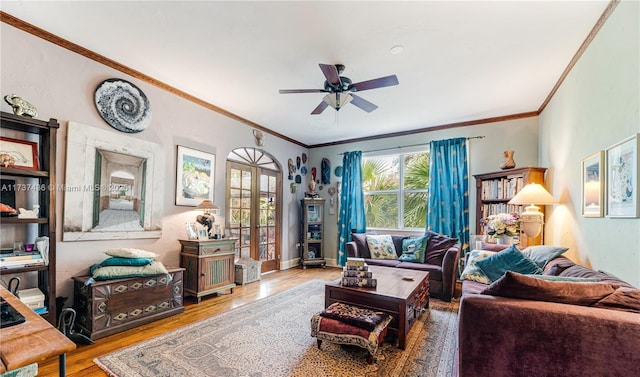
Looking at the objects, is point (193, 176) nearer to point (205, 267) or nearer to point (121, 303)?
point (205, 267)

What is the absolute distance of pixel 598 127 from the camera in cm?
227

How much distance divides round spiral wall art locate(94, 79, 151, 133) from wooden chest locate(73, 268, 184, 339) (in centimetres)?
162

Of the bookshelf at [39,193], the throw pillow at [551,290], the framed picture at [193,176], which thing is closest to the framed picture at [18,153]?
the bookshelf at [39,193]

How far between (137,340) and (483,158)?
16.8ft

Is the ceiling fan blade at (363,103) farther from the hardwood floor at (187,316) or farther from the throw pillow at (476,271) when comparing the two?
the hardwood floor at (187,316)

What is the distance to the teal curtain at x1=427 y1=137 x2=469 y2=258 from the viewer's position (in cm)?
467

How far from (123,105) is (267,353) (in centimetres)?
295

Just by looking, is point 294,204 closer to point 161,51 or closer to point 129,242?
point 129,242

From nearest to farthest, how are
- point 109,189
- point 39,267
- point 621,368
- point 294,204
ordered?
point 621,368 → point 39,267 → point 109,189 → point 294,204

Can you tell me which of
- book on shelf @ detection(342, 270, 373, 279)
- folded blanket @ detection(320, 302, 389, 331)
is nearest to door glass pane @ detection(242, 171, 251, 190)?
book on shelf @ detection(342, 270, 373, 279)

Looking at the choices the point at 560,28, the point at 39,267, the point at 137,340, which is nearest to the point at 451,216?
the point at 560,28

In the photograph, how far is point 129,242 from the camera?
3.22m

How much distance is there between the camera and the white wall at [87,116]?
2.47m

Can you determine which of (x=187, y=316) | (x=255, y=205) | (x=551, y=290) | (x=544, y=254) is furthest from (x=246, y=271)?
(x=551, y=290)
